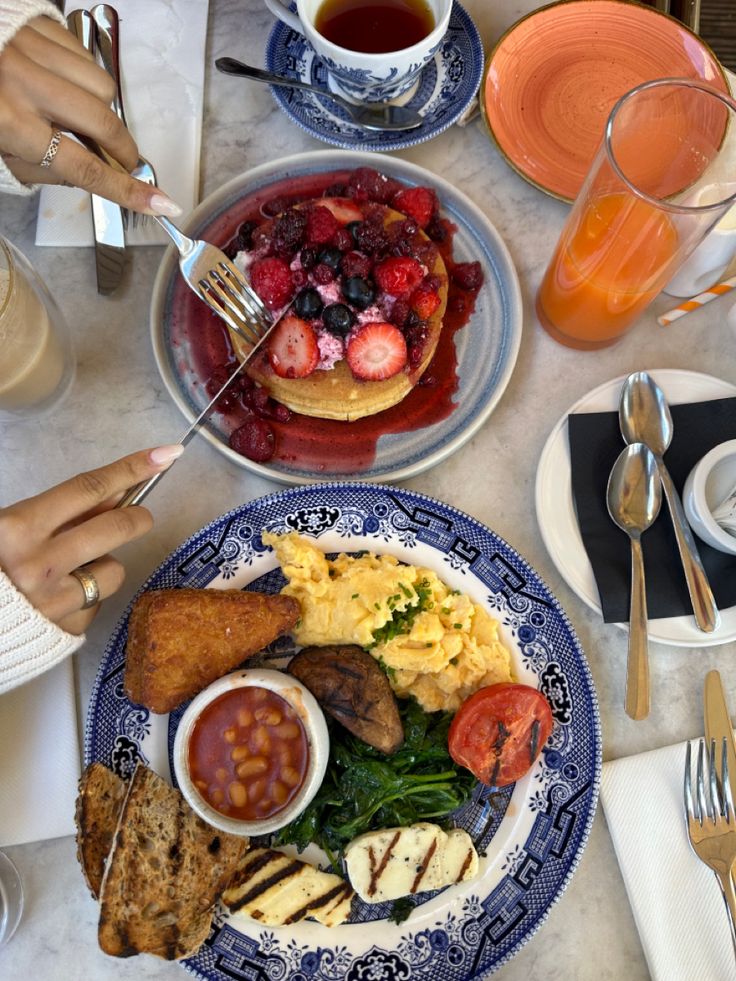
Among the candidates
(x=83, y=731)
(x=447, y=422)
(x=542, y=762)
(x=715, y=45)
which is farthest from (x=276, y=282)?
(x=715, y=45)

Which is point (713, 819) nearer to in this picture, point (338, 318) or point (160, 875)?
point (160, 875)

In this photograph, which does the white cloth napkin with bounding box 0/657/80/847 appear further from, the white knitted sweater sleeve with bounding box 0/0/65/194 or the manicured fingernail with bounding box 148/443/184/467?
the white knitted sweater sleeve with bounding box 0/0/65/194

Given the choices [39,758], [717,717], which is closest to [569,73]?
[717,717]

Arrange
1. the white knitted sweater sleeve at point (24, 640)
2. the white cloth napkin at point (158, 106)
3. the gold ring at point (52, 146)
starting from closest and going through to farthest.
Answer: the white knitted sweater sleeve at point (24, 640)
the gold ring at point (52, 146)
the white cloth napkin at point (158, 106)

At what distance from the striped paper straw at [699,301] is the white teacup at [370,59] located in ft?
2.67

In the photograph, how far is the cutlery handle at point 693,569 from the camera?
1665mm

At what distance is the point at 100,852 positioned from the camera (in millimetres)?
1508

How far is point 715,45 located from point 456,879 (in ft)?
8.18

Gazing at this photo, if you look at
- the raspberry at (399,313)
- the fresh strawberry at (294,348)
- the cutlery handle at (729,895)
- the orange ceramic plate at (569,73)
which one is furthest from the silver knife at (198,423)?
the cutlery handle at (729,895)

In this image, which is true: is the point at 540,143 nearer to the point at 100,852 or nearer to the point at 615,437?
the point at 615,437

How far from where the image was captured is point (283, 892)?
1546 mm

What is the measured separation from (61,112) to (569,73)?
1.23 metres

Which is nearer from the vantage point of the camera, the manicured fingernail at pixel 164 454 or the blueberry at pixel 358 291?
the manicured fingernail at pixel 164 454

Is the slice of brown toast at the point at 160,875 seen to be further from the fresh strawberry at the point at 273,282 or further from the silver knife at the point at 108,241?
the silver knife at the point at 108,241
